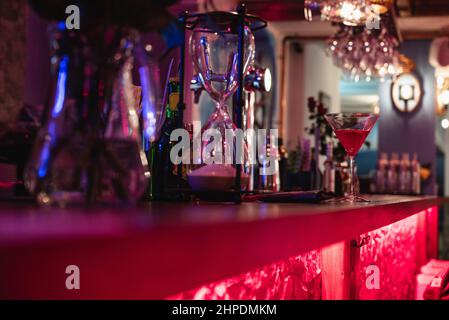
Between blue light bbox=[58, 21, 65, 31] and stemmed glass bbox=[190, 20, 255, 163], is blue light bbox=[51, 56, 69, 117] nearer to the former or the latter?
blue light bbox=[58, 21, 65, 31]

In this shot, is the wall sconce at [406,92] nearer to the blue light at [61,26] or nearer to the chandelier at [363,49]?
the chandelier at [363,49]

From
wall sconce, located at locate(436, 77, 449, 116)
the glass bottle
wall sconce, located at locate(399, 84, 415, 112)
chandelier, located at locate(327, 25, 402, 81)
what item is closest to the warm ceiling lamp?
chandelier, located at locate(327, 25, 402, 81)

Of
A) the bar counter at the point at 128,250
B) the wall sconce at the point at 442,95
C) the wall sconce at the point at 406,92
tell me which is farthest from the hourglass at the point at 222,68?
the wall sconce at the point at 406,92

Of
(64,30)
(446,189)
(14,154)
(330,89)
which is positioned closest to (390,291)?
(14,154)

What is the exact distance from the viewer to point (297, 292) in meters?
1.51

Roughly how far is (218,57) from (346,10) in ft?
10.2

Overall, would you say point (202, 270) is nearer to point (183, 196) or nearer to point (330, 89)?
point (183, 196)

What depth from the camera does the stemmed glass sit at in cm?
163

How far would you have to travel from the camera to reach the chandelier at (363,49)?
5.59m

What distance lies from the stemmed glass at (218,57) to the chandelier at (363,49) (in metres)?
3.95

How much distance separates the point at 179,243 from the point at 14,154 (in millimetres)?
1250

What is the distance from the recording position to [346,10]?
4562mm

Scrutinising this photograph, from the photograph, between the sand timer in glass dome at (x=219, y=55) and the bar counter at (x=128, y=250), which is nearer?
the bar counter at (x=128, y=250)

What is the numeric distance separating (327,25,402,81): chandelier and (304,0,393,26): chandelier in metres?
0.78
